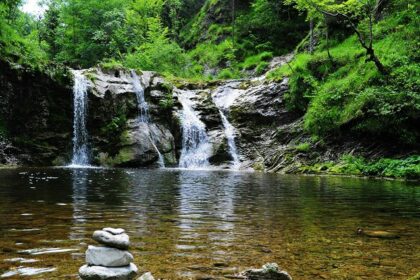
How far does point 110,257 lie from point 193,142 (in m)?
25.3

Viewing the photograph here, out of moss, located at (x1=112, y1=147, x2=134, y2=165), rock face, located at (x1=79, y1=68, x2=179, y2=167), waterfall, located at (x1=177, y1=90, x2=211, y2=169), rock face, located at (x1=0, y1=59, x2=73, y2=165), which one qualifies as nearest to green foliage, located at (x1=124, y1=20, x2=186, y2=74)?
rock face, located at (x1=79, y1=68, x2=179, y2=167)

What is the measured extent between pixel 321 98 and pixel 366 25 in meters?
7.48

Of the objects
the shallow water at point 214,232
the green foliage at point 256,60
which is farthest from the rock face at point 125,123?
the green foliage at point 256,60

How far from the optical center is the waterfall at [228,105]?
28391 millimetres

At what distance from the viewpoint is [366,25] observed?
2831 centimetres

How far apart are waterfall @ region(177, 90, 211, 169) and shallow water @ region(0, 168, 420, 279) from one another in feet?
54.6

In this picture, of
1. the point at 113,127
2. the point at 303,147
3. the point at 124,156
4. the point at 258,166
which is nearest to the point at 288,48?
the point at 258,166

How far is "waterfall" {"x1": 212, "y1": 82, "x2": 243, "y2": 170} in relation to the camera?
93.1ft

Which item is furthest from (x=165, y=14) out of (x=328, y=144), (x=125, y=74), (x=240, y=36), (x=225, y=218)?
(x=225, y=218)

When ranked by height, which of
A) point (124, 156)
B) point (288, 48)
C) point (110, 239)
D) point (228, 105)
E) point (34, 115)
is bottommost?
point (110, 239)

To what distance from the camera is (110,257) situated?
12.2 feet

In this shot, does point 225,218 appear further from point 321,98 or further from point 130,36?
point 130,36

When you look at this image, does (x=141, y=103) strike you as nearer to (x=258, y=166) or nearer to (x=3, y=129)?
(x=3, y=129)

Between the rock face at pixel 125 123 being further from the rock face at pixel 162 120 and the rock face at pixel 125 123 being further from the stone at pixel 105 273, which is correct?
the stone at pixel 105 273
